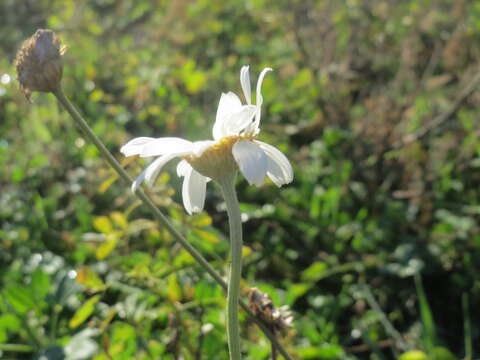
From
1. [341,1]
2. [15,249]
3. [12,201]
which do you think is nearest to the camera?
[15,249]

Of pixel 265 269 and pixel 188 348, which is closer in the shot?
pixel 188 348

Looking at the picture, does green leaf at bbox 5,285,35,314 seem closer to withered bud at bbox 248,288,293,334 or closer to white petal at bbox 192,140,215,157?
withered bud at bbox 248,288,293,334

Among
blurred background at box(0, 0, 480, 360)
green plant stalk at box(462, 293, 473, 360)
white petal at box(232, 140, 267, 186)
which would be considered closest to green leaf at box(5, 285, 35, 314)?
blurred background at box(0, 0, 480, 360)

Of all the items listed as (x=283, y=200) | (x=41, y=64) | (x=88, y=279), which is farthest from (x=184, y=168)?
(x=283, y=200)

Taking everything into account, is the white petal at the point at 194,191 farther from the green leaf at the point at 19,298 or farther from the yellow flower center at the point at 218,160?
the green leaf at the point at 19,298

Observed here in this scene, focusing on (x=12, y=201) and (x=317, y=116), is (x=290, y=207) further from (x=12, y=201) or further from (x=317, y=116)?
(x=12, y=201)

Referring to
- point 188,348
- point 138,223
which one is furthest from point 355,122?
point 188,348

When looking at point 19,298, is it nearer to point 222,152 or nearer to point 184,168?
point 184,168

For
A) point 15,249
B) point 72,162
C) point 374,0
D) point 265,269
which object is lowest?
point 265,269
